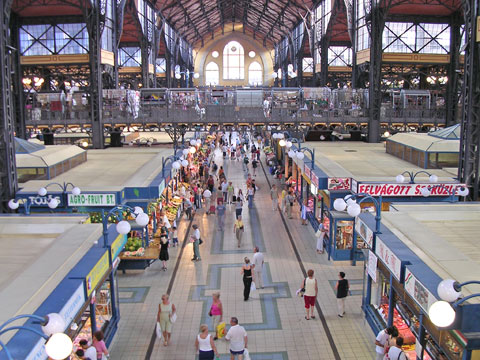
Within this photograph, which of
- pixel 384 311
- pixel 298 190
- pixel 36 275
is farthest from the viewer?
pixel 298 190

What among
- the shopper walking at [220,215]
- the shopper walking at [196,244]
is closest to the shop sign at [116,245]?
the shopper walking at [196,244]

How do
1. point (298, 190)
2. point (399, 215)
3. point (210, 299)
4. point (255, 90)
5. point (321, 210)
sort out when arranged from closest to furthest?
→ 1. point (399, 215)
2. point (210, 299)
3. point (321, 210)
4. point (298, 190)
5. point (255, 90)

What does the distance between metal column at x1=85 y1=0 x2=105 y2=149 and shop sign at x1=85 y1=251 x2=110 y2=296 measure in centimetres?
2052

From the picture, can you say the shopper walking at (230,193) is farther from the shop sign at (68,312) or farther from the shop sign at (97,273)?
the shop sign at (68,312)

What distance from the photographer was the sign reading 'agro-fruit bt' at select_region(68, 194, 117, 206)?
48.8 feet

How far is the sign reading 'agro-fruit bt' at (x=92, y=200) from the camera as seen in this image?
14.9 metres

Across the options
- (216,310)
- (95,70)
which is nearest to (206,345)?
(216,310)

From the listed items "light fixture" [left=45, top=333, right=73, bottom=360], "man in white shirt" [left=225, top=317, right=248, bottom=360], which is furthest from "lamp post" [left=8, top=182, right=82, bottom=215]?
"light fixture" [left=45, top=333, right=73, bottom=360]

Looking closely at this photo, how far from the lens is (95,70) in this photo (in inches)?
1111

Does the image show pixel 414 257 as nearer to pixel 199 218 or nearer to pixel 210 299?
pixel 210 299

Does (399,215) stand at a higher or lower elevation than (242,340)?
higher

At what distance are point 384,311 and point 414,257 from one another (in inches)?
102

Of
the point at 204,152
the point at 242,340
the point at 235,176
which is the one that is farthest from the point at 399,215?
the point at 204,152

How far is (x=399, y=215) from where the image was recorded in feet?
38.0
